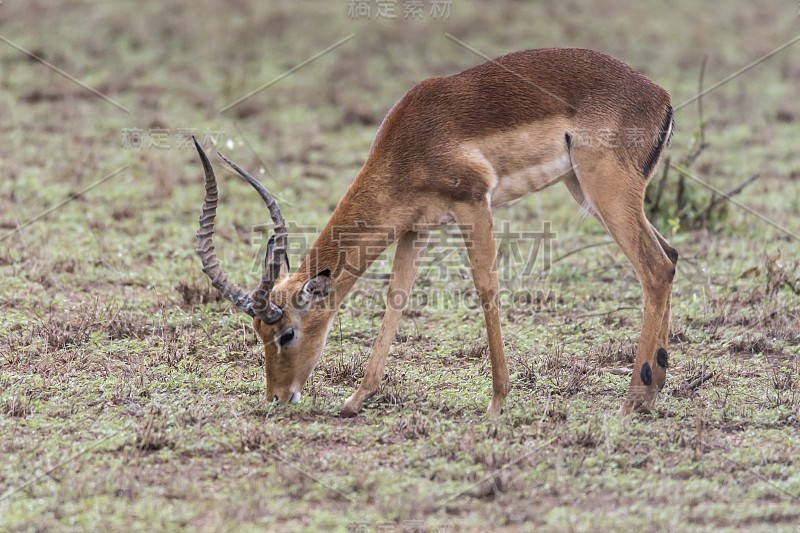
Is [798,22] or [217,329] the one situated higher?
[798,22]

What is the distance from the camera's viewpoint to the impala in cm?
594

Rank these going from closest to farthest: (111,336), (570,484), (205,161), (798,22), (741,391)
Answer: (570,484), (205,161), (741,391), (111,336), (798,22)

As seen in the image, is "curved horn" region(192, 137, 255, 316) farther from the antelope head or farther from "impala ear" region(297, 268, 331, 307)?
"impala ear" region(297, 268, 331, 307)

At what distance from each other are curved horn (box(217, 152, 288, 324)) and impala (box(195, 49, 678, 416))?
0.02 meters

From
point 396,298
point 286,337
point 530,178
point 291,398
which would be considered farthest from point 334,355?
point 530,178

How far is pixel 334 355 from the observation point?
275 inches

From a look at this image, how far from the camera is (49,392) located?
20.1 ft

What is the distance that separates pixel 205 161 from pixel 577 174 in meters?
2.15

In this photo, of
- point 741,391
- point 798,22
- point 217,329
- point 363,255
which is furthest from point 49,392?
point 798,22

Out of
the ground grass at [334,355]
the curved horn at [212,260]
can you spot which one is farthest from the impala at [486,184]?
the ground grass at [334,355]

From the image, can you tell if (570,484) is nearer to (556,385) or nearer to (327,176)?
(556,385)

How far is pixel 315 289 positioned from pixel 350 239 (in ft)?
1.24

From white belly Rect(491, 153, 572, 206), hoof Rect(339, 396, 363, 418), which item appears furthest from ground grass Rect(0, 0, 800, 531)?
white belly Rect(491, 153, 572, 206)

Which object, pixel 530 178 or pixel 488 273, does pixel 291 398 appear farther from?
pixel 530 178
